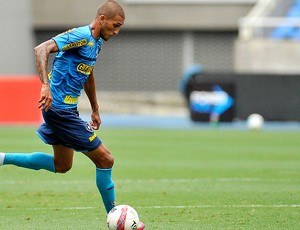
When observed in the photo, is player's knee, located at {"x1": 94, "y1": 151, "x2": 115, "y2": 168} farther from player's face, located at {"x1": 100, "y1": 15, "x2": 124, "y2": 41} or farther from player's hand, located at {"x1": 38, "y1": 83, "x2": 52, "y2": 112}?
player's face, located at {"x1": 100, "y1": 15, "x2": 124, "y2": 41}

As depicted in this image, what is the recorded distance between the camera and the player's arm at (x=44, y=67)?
26.0 ft

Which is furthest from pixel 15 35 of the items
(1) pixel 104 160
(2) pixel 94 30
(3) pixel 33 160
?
(1) pixel 104 160

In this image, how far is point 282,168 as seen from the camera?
1421 cm

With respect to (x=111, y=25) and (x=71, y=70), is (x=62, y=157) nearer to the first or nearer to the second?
(x=71, y=70)

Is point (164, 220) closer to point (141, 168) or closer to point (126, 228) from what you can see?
point (126, 228)

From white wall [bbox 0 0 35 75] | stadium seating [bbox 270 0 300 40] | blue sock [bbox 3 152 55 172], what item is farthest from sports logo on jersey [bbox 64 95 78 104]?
white wall [bbox 0 0 35 75]

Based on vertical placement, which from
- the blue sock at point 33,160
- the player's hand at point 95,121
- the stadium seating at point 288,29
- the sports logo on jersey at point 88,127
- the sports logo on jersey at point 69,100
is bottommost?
the stadium seating at point 288,29

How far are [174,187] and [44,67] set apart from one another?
13.7 ft

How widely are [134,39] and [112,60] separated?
1240mm

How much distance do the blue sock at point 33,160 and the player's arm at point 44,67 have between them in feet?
4.33

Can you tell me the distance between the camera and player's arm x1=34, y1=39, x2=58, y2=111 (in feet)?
26.0

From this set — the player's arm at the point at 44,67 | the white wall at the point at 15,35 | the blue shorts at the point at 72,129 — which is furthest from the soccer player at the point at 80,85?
the white wall at the point at 15,35

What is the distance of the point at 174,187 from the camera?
11.9 m

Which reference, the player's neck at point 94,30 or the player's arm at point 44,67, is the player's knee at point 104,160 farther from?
the player's neck at point 94,30
